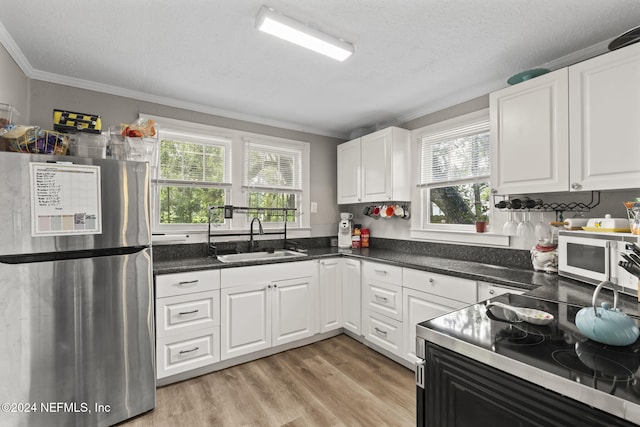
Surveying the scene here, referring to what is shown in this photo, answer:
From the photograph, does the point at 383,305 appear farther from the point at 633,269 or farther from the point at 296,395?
the point at 633,269

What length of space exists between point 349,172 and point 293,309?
169 centimetres

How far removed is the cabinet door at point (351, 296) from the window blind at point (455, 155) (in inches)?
44.1

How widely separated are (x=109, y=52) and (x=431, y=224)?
9.76ft

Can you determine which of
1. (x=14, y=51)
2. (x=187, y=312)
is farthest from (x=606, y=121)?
(x=14, y=51)

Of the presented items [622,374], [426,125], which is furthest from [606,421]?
[426,125]

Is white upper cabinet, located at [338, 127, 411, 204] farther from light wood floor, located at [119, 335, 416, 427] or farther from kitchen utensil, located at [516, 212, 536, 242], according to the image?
light wood floor, located at [119, 335, 416, 427]

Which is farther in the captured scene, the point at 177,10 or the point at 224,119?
the point at 224,119

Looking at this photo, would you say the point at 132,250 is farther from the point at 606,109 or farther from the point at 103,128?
the point at 606,109

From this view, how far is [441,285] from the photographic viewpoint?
2160mm

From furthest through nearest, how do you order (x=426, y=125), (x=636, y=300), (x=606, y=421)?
(x=426, y=125) < (x=636, y=300) < (x=606, y=421)

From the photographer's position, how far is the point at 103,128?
7.98ft

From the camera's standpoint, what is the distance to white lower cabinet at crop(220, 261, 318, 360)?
2.39m

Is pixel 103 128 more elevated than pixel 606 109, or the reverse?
pixel 103 128

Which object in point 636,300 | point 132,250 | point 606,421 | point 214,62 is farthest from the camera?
point 214,62
